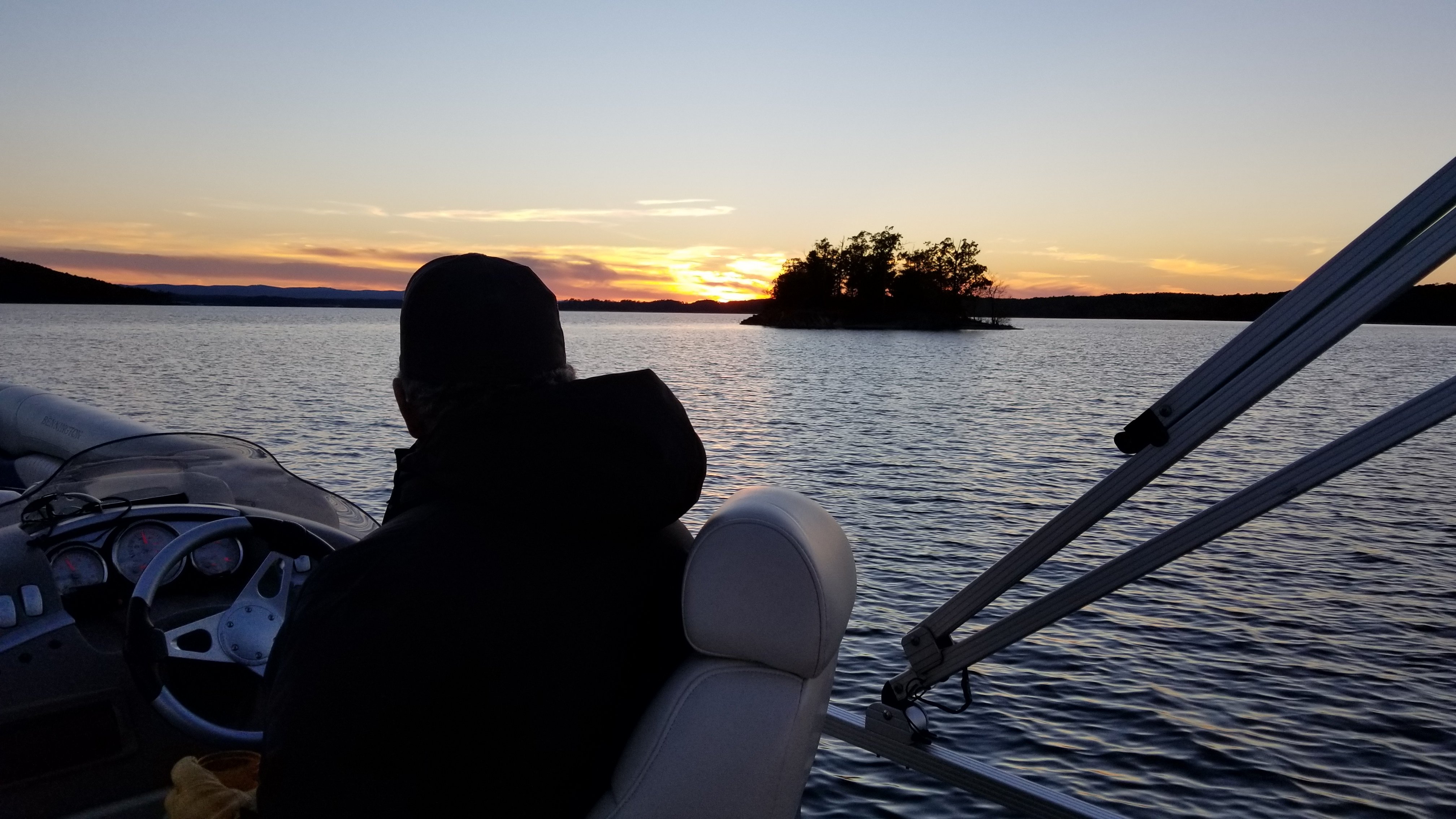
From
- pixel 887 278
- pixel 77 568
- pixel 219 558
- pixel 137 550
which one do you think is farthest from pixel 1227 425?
pixel 887 278

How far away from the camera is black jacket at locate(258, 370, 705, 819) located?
1507 mm

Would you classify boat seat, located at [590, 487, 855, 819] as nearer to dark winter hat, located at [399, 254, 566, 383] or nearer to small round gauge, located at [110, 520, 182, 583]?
dark winter hat, located at [399, 254, 566, 383]

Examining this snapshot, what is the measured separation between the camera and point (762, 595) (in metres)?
1.72

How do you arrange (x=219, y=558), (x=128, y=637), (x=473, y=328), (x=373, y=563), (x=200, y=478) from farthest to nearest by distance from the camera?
1. (x=200, y=478)
2. (x=219, y=558)
3. (x=128, y=637)
4. (x=473, y=328)
5. (x=373, y=563)

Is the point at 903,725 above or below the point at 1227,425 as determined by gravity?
below

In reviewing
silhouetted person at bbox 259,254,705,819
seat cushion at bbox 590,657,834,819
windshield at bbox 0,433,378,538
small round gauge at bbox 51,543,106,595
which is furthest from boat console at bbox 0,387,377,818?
seat cushion at bbox 590,657,834,819

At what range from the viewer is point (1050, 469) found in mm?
18922

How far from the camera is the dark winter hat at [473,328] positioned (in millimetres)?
1681

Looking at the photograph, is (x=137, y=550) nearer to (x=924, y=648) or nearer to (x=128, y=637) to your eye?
(x=128, y=637)

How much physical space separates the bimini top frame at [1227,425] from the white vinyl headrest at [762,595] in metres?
0.86

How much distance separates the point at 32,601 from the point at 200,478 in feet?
3.25

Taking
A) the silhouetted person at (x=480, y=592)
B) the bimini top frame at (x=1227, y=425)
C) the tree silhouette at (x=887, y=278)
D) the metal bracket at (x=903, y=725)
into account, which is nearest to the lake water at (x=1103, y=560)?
the metal bracket at (x=903, y=725)

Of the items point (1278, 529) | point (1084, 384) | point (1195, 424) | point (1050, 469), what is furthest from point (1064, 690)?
point (1084, 384)

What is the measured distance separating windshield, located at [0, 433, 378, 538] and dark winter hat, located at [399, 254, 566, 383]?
87.1 inches
